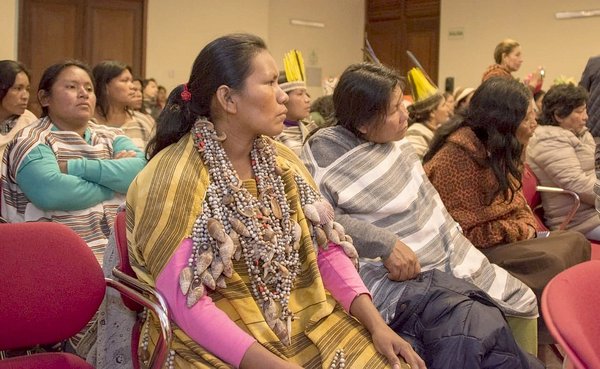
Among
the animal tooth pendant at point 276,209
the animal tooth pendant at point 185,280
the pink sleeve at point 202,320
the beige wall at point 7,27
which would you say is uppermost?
the beige wall at point 7,27

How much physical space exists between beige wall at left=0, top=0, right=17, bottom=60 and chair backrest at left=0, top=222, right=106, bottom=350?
21.9ft

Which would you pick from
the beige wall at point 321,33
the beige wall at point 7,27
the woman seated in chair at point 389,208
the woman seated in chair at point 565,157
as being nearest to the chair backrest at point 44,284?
the woman seated in chair at point 389,208

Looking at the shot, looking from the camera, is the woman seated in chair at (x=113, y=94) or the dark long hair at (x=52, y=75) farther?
the woman seated in chair at (x=113, y=94)

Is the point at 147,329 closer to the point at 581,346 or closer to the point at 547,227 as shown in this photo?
the point at 581,346

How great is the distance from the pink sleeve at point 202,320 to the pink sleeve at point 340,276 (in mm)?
354

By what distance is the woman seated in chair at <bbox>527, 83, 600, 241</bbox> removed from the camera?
13.1 feet

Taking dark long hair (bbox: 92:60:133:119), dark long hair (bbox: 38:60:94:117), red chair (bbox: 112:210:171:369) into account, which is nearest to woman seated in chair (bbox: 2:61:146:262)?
dark long hair (bbox: 38:60:94:117)

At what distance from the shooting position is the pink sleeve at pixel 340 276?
1.98 meters

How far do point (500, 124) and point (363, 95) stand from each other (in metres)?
0.64

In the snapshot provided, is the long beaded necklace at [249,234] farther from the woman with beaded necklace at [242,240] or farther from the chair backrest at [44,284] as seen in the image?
the chair backrest at [44,284]

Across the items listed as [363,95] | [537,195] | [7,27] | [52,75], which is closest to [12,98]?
[52,75]

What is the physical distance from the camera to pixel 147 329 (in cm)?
189

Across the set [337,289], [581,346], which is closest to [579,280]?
[581,346]

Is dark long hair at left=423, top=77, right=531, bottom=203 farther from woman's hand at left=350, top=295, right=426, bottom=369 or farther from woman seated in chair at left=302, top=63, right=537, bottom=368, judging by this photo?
woman's hand at left=350, top=295, right=426, bottom=369
